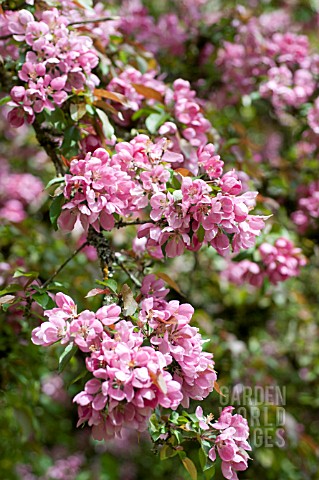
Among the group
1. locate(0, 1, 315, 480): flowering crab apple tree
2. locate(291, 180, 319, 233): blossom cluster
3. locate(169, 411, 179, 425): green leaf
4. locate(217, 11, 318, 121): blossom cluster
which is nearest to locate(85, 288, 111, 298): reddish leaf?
locate(0, 1, 315, 480): flowering crab apple tree

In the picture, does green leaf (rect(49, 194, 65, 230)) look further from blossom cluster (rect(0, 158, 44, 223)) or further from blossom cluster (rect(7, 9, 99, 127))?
blossom cluster (rect(0, 158, 44, 223))

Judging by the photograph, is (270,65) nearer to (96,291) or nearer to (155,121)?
(155,121)

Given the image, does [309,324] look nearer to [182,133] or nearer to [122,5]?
[182,133]

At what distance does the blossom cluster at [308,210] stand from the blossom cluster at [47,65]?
85 cm

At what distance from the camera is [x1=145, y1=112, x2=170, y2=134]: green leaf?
57.0 inches

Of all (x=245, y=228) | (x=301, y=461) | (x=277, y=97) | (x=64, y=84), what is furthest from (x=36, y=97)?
(x=301, y=461)

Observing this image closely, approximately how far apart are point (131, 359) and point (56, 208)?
0.36 m

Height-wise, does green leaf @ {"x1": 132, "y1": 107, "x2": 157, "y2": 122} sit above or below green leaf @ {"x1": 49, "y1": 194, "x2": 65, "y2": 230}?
below

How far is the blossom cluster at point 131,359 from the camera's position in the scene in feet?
2.97

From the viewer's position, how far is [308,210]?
192 centimetres

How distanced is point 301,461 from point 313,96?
1265mm

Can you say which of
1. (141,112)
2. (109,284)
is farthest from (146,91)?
(109,284)

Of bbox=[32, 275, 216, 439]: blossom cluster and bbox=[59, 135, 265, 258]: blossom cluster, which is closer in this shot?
bbox=[32, 275, 216, 439]: blossom cluster

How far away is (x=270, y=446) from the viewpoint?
2.10 m
